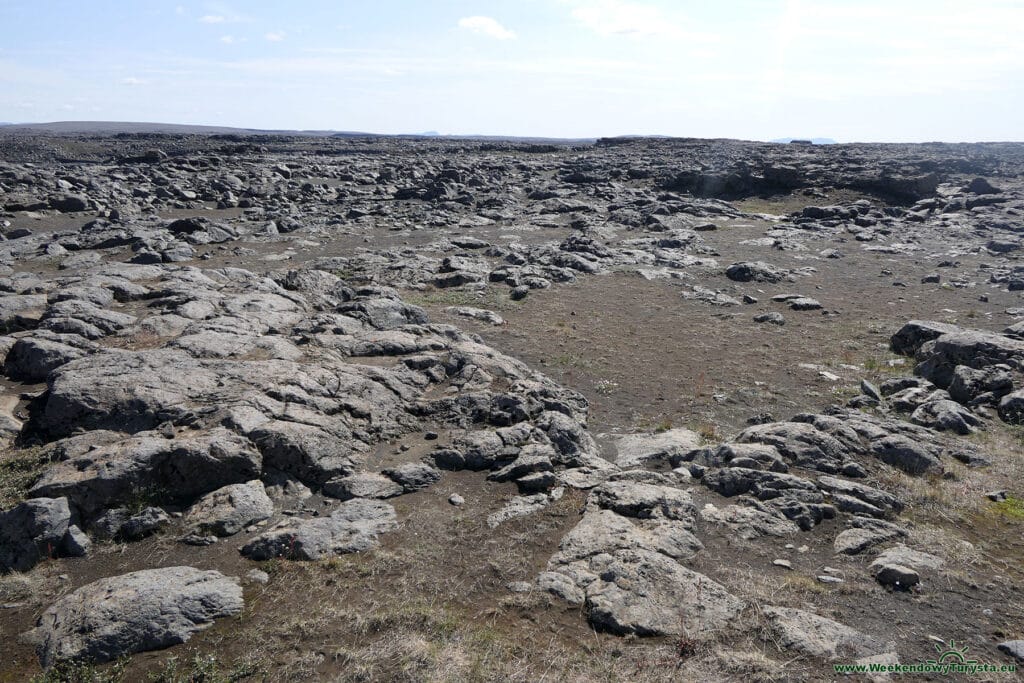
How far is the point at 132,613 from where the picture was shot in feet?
22.7

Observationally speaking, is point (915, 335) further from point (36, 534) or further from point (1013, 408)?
point (36, 534)

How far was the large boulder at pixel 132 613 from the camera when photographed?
21.6ft

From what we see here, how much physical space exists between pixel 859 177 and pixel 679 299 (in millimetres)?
37000

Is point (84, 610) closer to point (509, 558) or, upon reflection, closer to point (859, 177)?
point (509, 558)

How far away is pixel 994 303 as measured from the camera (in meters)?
24.2

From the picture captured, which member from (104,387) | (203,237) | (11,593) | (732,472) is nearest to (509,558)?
(732,472)

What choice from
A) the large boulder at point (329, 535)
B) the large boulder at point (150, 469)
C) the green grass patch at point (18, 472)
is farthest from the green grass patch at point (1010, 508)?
the green grass patch at point (18, 472)

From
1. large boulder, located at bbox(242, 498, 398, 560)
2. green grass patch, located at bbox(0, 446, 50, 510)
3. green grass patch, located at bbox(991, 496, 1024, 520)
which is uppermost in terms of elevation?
green grass patch, located at bbox(0, 446, 50, 510)

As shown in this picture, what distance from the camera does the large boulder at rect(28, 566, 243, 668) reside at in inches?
260

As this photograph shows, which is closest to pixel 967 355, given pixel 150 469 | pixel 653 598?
pixel 653 598

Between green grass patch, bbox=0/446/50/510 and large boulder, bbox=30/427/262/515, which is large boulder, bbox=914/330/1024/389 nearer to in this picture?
large boulder, bbox=30/427/262/515

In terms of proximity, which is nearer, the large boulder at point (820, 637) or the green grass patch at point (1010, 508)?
the large boulder at point (820, 637)

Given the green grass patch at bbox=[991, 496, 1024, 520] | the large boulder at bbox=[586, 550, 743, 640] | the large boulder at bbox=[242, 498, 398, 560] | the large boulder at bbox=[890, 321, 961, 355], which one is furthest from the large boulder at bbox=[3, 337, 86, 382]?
the large boulder at bbox=[890, 321, 961, 355]

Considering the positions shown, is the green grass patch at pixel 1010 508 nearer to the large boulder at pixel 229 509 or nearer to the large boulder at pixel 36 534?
the large boulder at pixel 229 509
